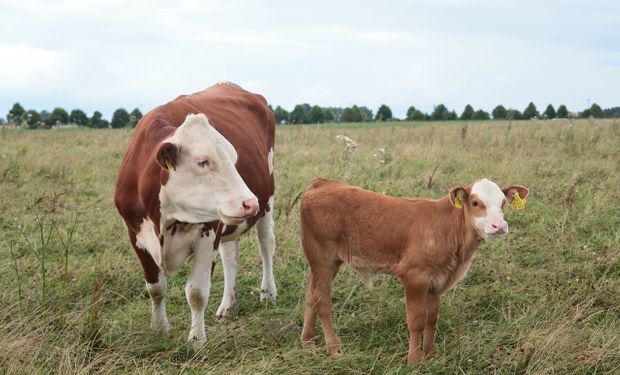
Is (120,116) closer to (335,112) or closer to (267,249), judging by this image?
(335,112)

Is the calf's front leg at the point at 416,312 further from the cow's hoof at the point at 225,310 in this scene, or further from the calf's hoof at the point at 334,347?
the cow's hoof at the point at 225,310

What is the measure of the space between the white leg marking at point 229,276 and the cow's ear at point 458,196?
7.09 feet

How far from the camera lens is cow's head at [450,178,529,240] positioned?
150 inches

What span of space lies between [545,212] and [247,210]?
4.92 m

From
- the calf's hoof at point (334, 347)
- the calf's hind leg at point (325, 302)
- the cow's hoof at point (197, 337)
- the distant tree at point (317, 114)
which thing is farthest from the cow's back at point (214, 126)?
the distant tree at point (317, 114)

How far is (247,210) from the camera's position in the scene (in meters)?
3.54

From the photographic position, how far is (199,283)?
14.3 feet

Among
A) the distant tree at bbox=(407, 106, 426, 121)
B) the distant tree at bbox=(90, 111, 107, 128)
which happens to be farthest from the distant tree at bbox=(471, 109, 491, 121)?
the distant tree at bbox=(90, 111, 107, 128)

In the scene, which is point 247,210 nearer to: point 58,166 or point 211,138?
point 211,138

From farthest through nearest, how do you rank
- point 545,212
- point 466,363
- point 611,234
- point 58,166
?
point 58,166, point 545,212, point 611,234, point 466,363

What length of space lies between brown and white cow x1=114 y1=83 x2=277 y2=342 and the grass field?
0.31 m

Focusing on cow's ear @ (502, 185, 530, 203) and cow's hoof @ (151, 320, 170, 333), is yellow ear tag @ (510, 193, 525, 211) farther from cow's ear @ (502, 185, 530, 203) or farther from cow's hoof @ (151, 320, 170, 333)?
cow's hoof @ (151, 320, 170, 333)

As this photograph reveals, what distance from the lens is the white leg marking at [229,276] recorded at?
529 centimetres

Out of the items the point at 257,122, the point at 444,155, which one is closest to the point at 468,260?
the point at 257,122
